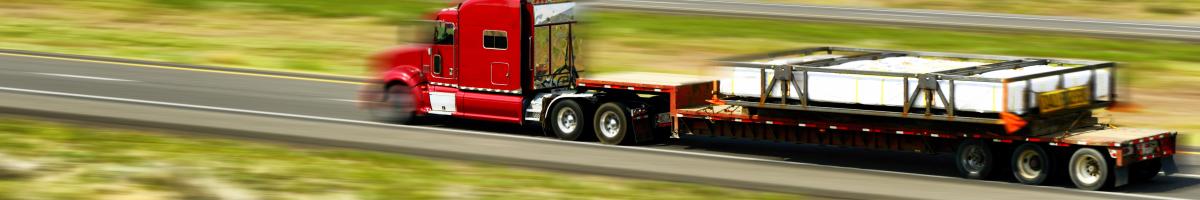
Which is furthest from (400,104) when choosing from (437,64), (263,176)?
(263,176)

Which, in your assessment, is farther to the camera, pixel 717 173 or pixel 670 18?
pixel 670 18

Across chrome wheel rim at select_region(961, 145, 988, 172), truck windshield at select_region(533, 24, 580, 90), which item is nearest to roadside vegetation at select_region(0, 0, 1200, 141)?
truck windshield at select_region(533, 24, 580, 90)

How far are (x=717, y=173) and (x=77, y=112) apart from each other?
501 inches

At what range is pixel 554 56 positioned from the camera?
25469 millimetres

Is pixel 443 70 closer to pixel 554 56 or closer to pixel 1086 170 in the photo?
pixel 554 56

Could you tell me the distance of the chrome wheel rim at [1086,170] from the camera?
19500 mm

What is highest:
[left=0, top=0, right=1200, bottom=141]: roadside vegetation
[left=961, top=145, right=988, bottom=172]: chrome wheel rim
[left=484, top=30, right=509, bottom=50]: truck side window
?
[left=0, top=0, right=1200, bottom=141]: roadside vegetation

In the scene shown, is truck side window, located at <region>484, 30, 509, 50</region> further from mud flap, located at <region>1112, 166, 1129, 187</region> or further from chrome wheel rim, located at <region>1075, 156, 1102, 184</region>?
mud flap, located at <region>1112, 166, 1129, 187</region>

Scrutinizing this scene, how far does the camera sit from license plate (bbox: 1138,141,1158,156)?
64.1 ft

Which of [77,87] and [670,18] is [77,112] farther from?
[670,18]

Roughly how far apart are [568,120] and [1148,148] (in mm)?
9119

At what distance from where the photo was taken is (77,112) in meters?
27.6

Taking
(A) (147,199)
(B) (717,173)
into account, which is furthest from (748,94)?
(A) (147,199)

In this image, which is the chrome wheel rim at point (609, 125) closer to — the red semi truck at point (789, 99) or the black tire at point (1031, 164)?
the red semi truck at point (789, 99)
